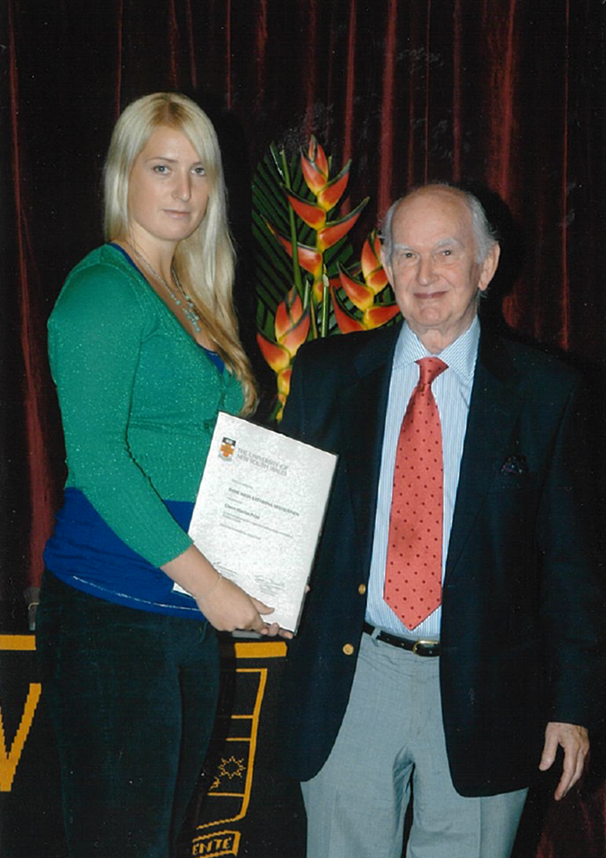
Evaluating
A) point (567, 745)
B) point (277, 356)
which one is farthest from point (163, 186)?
point (567, 745)

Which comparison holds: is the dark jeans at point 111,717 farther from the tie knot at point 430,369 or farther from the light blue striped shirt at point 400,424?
the tie knot at point 430,369

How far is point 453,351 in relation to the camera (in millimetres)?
1761

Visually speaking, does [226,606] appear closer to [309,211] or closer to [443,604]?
[443,604]

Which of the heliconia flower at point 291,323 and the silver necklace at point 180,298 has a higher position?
the heliconia flower at point 291,323

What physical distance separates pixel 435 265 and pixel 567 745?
928 millimetres

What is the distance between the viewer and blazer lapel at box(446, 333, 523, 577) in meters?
1.63

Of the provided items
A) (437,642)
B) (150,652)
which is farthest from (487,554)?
(150,652)

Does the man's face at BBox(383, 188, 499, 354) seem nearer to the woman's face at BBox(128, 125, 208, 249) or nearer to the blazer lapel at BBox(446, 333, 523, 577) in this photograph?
the blazer lapel at BBox(446, 333, 523, 577)

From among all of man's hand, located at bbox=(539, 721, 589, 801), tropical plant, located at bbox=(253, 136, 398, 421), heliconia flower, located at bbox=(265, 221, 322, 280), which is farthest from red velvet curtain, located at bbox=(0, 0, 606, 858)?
man's hand, located at bbox=(539, 721, 589, 801)

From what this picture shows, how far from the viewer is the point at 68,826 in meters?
1.47

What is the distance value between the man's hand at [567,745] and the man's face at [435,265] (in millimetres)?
744

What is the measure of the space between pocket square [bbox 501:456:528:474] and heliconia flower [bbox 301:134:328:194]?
4.18 feet

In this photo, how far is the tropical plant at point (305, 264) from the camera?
2615 mm

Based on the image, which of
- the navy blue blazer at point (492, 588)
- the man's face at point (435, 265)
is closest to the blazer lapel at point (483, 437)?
the navy blue blazer at point (492, 588)
